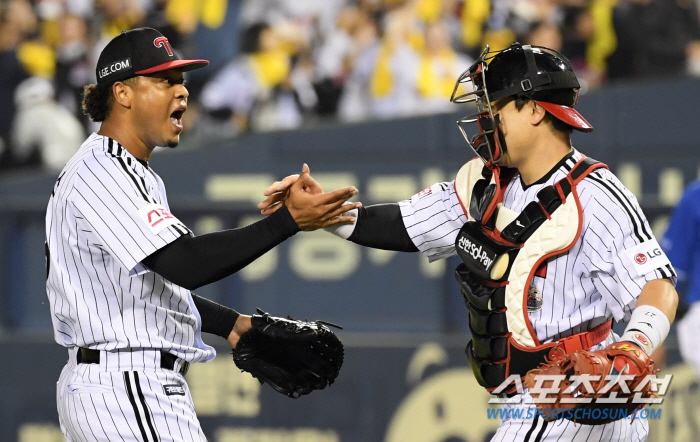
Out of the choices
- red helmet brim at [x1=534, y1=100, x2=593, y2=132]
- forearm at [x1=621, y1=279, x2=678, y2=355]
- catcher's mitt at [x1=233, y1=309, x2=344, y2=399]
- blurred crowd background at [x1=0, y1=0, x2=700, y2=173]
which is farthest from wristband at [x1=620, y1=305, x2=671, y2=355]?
blurred crowd background at [x1=0, y1=0, x2=700, y2=173]

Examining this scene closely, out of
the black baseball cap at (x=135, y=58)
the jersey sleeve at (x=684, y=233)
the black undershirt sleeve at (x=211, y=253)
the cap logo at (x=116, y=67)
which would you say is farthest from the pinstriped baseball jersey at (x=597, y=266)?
→ the jersey sleeve at (x=684, y=233)

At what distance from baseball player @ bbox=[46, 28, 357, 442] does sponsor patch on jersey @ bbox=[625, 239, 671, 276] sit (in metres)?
0.90

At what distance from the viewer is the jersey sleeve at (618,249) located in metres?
3.00

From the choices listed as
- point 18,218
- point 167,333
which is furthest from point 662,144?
point 167,333

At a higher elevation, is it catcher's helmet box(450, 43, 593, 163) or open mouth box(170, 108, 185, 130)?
open mouth box(170, 108, 185, 130)

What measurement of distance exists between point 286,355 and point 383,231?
0.61m

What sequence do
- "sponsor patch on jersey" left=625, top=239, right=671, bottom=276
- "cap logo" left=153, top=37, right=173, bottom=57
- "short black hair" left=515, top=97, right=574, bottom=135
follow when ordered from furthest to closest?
"cap logo" left=153, top=37, right=173, bottom=57 → "short black hair" left=515, top=97, right=574, bottom=135 → "sponsor patch on jersey" left=625, top=239, right=671, bottom=276

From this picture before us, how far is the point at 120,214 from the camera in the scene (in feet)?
10.1

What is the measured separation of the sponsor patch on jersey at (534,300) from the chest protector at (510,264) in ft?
0.10

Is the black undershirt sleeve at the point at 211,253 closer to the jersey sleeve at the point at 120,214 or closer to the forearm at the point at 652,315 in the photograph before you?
the jersey sleeve at the point at 120,214

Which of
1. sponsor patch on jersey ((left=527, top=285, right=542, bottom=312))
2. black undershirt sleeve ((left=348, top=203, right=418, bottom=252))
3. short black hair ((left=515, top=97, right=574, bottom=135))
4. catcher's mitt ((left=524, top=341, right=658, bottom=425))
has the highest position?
short black hair ((left=515, top=97, right=574, bottom=135))

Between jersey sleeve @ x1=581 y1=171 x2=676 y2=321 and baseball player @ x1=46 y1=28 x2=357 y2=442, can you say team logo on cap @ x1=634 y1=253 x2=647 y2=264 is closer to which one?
jersey sleeve @ x1=581 y1=171 x2=676 y2=321

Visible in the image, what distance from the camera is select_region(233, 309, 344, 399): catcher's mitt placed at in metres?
3.73

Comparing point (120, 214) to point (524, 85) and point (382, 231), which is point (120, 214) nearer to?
point (382, 231)
